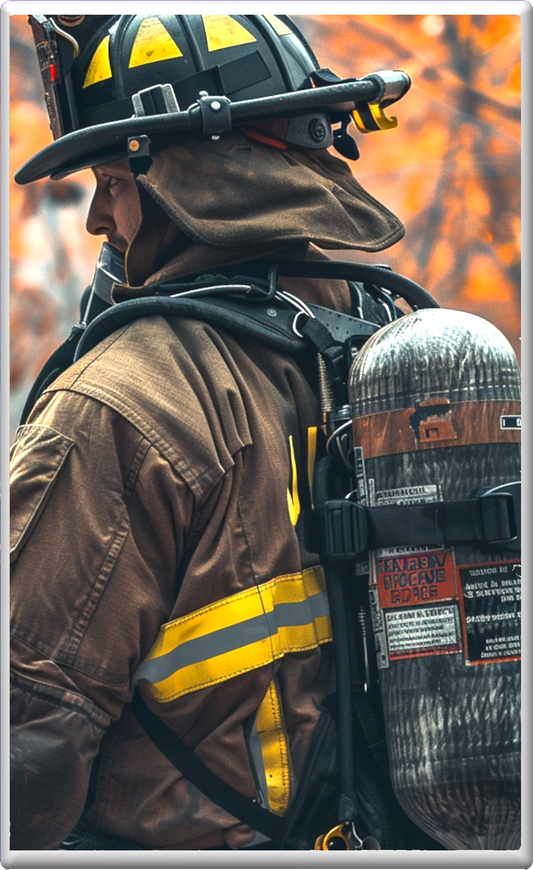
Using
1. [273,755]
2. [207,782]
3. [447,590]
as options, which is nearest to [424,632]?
[447,590]

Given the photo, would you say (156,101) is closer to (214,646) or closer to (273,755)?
(214,646)

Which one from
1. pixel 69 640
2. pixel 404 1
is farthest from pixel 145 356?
pixel 404 1

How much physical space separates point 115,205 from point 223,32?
55 cm

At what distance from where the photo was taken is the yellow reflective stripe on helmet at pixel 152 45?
9.78 feet

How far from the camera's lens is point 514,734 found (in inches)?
98.4

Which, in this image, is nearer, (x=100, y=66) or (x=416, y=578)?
(x=416, y=578)

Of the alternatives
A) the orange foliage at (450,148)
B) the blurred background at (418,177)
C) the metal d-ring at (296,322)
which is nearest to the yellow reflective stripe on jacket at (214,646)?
the metal d-ring at (296,322)

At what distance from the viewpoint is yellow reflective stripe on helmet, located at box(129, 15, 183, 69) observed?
2.98 metres

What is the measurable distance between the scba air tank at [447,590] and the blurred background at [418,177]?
1.49 ft

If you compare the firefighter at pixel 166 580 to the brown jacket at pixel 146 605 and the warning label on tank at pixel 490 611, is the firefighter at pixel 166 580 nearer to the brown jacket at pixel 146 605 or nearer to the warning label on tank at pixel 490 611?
the brown jacket at pixel 146 605

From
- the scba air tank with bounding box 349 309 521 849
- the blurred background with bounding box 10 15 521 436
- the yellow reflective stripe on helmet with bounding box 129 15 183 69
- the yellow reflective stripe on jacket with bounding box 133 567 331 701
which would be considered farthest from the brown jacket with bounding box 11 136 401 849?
the yellow reflective stripe on helmet with bounding box 129 15 183 69

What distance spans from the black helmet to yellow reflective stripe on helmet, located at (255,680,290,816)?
1415mm

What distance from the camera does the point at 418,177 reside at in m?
3.46

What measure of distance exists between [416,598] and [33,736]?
2.87 feet
